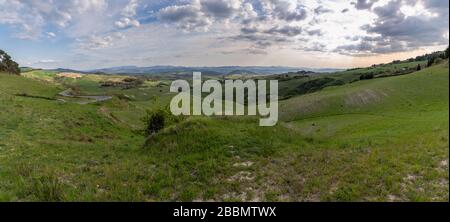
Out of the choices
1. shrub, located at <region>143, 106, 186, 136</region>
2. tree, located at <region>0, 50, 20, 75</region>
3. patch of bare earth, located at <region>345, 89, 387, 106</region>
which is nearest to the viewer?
shrub, located at <region>143, 106, 186, 136</region>

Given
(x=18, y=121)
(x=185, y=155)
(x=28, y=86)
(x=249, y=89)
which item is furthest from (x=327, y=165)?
(x=249, y=89)

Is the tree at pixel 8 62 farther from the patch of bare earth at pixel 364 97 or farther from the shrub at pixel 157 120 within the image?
the patch of bare earth at pixel 364 97

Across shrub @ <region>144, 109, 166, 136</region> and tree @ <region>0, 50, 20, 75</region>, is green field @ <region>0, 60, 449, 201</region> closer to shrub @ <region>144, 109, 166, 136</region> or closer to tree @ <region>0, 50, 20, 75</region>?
shrub @ <region>144, 109, 166, 136</region>

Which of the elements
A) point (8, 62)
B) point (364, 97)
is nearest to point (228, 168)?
point (364, 97)

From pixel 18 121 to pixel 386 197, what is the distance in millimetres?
30053

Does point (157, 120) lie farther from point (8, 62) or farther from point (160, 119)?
point (8, 62)

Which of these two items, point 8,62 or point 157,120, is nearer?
point 157,120

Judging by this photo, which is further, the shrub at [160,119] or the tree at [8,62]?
Answer: the tree at [8,62]

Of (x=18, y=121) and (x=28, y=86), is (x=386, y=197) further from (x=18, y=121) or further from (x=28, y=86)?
(x=28, y=86)

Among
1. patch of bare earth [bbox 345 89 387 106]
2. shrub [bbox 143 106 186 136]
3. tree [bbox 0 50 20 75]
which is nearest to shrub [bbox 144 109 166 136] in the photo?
shrub [bbox 143 106 186 136]

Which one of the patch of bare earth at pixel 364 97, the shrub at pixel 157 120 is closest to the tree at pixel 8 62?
the shrub at pixel 157 120

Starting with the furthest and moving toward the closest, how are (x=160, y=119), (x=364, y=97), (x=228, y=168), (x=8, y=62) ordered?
(x=8, y=62) < (x=364, y=97) < (x=160, y=119) < (x=228, y=168)

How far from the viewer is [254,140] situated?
16.2m

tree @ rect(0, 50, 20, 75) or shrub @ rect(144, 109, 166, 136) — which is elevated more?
tree @ rect(0, 50, 20, 75)
